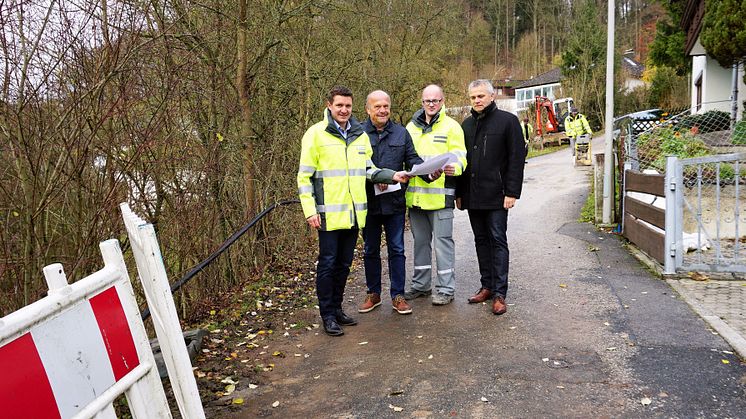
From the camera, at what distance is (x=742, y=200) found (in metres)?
8.05

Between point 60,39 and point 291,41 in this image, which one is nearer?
point 60,39

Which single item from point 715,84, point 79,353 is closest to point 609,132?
point 79,353

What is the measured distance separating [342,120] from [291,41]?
4.75m

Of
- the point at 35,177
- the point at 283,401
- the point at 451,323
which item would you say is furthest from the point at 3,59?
the point at 451,323

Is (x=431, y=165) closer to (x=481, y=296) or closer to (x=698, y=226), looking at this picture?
(x=481, y=296)

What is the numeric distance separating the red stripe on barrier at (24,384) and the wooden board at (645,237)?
6453mm

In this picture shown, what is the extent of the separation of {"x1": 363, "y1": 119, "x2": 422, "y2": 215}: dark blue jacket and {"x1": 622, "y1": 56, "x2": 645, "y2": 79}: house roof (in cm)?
4696

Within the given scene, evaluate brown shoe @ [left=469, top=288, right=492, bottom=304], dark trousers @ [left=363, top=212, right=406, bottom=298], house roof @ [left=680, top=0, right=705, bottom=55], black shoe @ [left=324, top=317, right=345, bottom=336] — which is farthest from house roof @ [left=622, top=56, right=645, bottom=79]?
black shoe @ [left=324, top=317, right=345, bottom=336]

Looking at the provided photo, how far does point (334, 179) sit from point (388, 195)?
632 millimetres

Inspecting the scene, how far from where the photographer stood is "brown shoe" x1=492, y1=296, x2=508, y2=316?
212 inches

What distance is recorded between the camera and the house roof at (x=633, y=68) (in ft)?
160

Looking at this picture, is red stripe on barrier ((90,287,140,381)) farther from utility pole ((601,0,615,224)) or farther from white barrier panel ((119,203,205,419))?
utility pole ((601,0,615,224))

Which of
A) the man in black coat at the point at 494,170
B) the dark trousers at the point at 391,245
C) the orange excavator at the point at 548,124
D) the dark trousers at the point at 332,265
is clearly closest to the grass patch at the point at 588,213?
the man in black coat at the point at 494,170

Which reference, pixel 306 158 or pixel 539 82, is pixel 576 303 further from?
pixel 539 82
